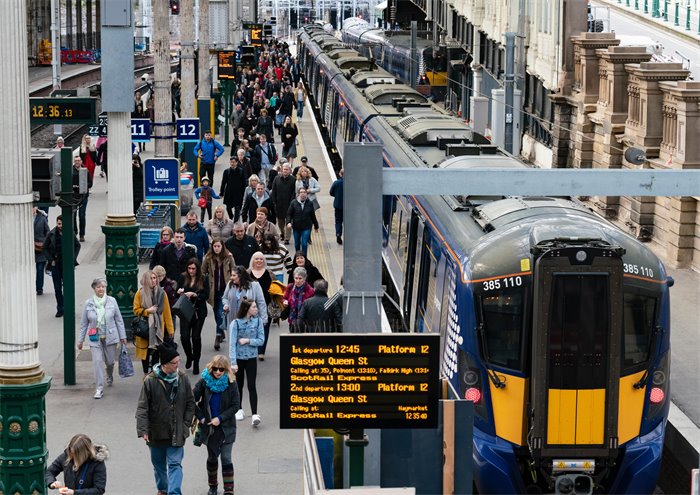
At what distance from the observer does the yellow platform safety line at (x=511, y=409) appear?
11422mm

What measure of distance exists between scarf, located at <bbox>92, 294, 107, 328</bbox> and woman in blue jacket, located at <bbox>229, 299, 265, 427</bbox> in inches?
71.8

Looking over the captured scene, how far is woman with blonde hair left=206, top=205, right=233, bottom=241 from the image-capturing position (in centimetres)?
1958

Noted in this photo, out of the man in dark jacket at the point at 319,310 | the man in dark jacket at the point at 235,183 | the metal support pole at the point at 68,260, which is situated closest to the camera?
the man in dark jacket at the point at 319,310

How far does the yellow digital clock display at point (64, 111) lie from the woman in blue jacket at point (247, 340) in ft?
7.60

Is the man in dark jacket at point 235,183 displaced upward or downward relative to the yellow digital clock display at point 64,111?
downward

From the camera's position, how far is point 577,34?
3800 cm

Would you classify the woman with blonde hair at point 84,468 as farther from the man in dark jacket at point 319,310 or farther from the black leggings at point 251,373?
the man in dark jacket at point 319,310

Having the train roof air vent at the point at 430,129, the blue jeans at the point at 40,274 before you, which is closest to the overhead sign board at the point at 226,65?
the train roof air vent at the point at 430,129

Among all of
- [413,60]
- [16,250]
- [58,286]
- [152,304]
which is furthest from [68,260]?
[413,60]

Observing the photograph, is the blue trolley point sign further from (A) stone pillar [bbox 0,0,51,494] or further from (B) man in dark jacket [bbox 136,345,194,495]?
(A) stone pillar [bbox 0,0,51,494]

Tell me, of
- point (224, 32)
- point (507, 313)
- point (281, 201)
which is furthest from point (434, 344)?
point (224, 32)

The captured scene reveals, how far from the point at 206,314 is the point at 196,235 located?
8.11ft

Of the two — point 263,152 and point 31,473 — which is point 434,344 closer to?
point 31,473

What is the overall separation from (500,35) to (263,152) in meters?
23.7
